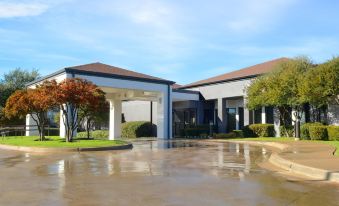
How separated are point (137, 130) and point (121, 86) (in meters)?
10.3

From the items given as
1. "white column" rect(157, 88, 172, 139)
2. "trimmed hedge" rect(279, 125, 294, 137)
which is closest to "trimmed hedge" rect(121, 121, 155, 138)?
"white column" rect(157, 88, 172, 139)

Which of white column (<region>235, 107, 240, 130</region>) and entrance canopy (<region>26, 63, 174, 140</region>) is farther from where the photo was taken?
white column (<region>235, 107, 240, 130</region>)

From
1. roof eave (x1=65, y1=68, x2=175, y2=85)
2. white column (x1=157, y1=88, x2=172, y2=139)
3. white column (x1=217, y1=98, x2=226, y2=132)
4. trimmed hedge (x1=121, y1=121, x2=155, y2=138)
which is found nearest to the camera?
roof eave (x1=65, y1=68, x2=175, y2=85)

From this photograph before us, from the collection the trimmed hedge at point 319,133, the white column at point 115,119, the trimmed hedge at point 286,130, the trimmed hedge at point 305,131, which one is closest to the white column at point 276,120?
the trimmed hedge at point 286,130

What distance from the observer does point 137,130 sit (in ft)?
138

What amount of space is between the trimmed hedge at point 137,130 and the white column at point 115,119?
251 cm

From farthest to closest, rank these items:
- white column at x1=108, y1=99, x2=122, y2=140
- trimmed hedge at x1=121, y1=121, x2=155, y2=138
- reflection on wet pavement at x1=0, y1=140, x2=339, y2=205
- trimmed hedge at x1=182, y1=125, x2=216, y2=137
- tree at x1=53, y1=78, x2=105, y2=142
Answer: trimmed hedge at x1=121, y1=121, x2=155, y2=138, white column at x1=108, y1=99, x2=122, y2=140, trimmed hedge at x1=182, y1=125, x2=216, y2=137, tree at x1=53, y1=78, x2=105, y2=142, reflection on wet pavement at x1=0, y1=140, x2=339, y2=205

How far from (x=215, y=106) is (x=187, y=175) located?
1196 inches

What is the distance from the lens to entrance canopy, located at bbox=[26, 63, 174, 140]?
3059cm

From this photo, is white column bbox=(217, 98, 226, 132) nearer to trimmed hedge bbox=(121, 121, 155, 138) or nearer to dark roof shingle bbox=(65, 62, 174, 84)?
dark roof shingle bbox=(65, 62, 174, 84)

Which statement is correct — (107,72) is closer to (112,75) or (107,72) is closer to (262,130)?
(112,75)

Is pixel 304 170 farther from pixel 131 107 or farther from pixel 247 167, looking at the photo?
pixel 131 107

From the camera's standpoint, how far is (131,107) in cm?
4819

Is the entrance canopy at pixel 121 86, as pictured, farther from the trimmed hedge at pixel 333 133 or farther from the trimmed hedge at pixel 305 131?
the trimmed hedge at pixel 333 133
